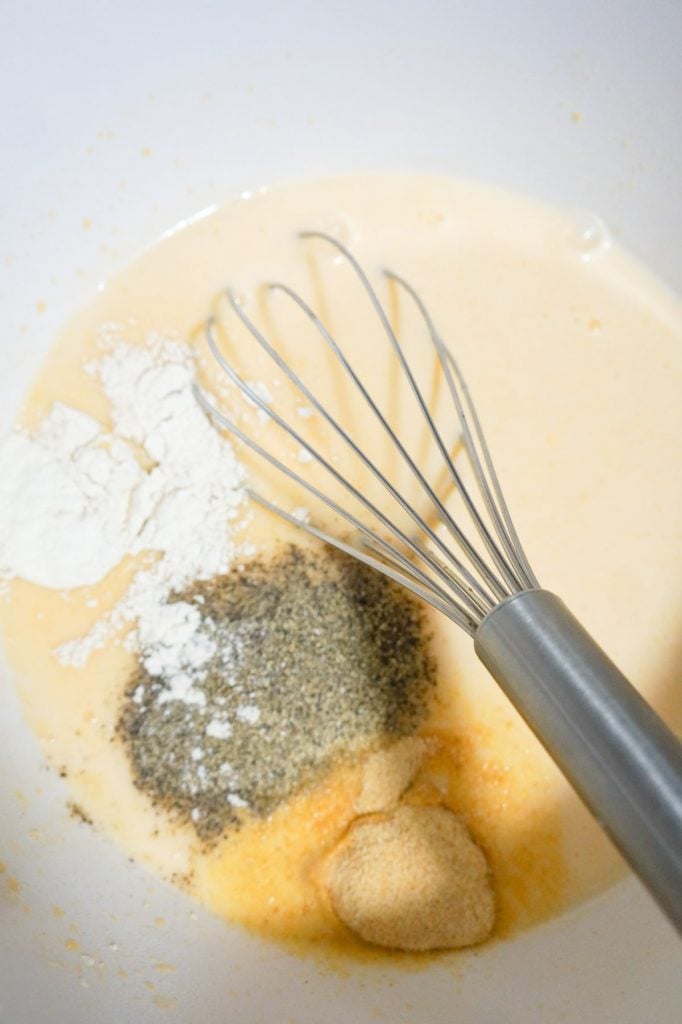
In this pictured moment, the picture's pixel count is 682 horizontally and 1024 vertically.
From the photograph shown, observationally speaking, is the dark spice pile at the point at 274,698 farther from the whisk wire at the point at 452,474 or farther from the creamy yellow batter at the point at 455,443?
the whisk wire at the point at 452,474

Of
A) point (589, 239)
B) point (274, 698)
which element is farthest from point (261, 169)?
point (274, 698)

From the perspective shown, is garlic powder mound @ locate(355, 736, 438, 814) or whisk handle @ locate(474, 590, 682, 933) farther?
garlic powder mound @ locate(355, 736, 438, 814)

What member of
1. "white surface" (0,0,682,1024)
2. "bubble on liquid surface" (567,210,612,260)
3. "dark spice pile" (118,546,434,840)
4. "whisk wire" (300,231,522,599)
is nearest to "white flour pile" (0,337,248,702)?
"dark spice pile" (118,546,434,840)

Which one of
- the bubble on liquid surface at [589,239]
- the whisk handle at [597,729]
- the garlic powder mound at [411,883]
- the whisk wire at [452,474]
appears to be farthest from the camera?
the bubble on liquid surface at [589,239]

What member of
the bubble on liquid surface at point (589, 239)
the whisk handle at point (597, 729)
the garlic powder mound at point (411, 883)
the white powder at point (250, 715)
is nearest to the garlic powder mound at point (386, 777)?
the garlic powder mound at point (411, 883)

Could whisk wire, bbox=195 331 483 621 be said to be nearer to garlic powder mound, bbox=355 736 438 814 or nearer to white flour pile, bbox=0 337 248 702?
white flour pile, bbox=0 337 248 702

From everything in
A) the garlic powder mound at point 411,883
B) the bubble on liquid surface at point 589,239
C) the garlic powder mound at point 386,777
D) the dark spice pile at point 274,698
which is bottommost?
the garlic powder mound at point 411,883

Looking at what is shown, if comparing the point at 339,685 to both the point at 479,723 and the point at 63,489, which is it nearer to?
the point at 479,723
